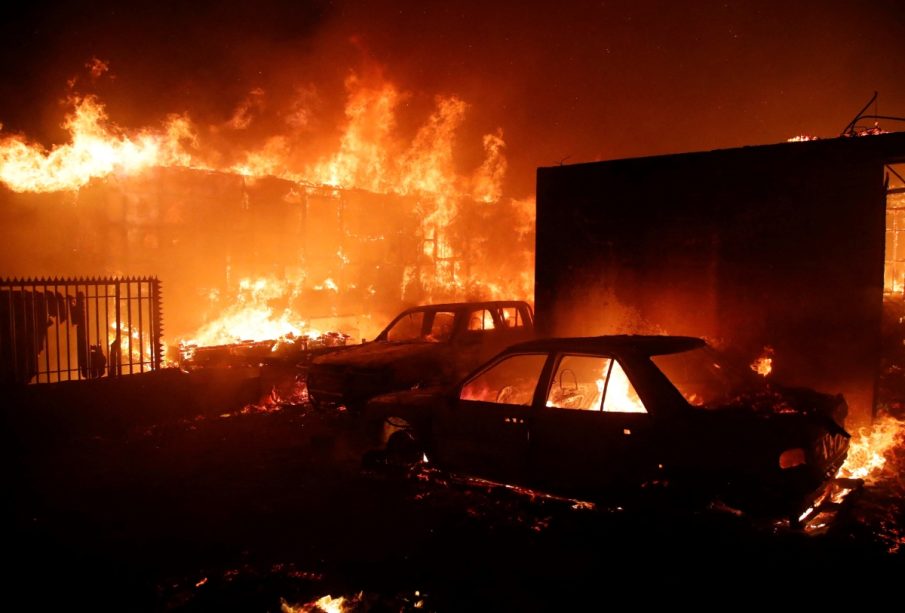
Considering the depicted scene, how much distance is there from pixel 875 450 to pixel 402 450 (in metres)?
5.76

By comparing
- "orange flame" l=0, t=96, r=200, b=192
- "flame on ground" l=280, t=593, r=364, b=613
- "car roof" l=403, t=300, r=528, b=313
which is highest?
"orange flame" l=0, t=96, r=200, b=192

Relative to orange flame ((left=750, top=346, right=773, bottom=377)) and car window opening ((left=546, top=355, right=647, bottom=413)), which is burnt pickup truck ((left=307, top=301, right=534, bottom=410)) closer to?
car window opening ((left=546, top=355, right=647, bottom=413))

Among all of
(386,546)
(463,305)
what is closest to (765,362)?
(463,305)

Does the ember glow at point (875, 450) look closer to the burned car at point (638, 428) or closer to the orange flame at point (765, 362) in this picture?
the orange flame at point (765, 362)

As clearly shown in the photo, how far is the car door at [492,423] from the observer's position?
5098 mm

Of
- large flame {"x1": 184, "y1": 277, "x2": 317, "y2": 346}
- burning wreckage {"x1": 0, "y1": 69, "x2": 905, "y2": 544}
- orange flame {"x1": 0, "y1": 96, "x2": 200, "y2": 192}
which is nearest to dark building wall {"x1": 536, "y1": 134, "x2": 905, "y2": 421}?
burning wreckage {"x1": 0, "y1": 69, "x2": 905, "y2": 544}

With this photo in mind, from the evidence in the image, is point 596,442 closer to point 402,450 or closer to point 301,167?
point 402,450

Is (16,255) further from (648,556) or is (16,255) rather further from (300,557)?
(648,556)

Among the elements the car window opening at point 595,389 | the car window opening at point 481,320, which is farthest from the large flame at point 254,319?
the car window opening at point 595,389

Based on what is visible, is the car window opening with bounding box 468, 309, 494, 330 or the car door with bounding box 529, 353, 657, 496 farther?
the car window opening with bounding box 468, 309, 494, 330

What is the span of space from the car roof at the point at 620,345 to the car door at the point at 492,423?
0.10 m

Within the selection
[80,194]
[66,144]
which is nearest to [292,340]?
[80,194]

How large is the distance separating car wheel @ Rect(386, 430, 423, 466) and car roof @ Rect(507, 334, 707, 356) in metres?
1.69

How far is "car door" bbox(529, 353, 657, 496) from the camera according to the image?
4344 millimetres
